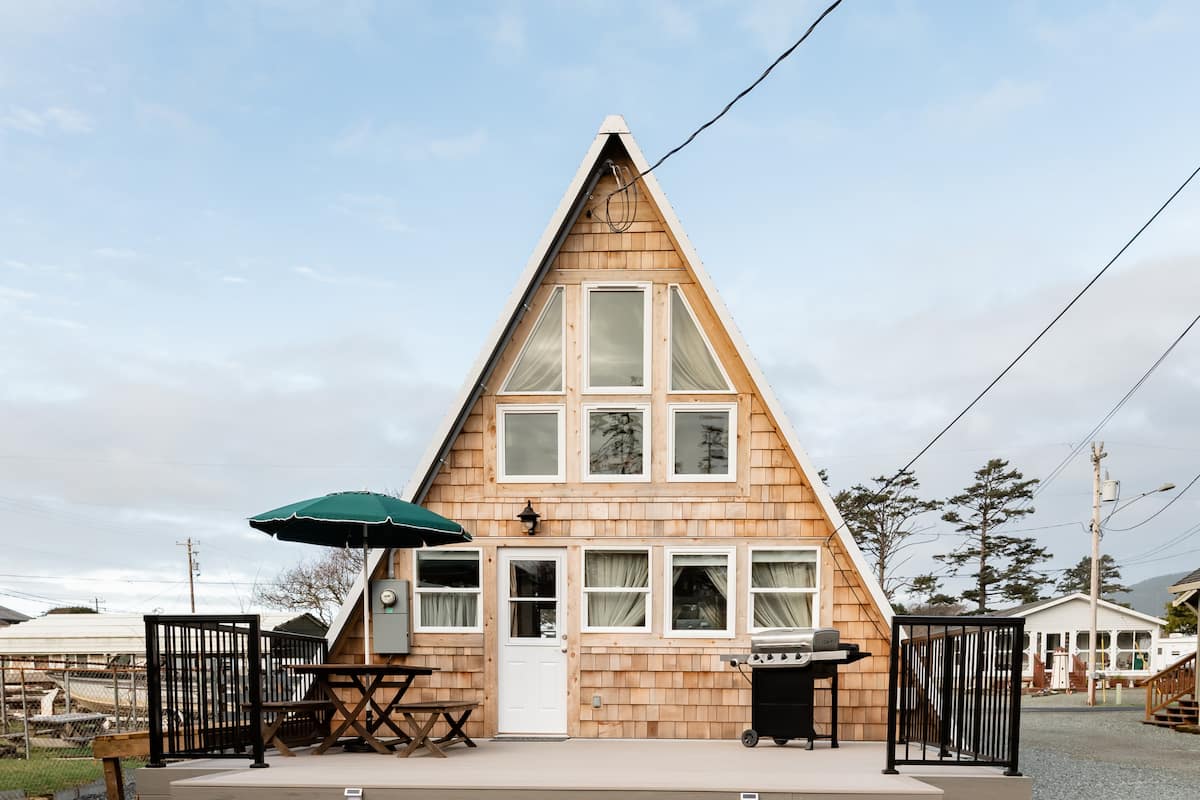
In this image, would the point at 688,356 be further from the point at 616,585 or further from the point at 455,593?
the point at 455,593

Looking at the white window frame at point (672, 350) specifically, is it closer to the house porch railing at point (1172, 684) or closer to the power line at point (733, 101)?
the power line at point (733, 101)

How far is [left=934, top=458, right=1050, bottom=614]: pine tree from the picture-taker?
40.5 metres

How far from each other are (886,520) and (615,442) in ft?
106

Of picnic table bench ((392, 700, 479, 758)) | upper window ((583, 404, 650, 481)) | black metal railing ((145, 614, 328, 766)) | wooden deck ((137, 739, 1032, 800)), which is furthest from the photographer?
upper window ((583, 404, 650, 481))

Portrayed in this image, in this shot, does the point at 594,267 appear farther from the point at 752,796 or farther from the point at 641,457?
the point at 752,796

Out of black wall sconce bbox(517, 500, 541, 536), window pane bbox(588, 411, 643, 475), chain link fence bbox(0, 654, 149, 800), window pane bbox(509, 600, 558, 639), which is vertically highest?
window pane bbox(588, 411, 643, 475)

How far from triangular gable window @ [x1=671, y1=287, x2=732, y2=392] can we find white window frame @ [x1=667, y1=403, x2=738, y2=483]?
158 mm

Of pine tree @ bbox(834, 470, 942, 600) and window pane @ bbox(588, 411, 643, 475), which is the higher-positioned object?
window pane @ bbox(588, 411, 643, 475)

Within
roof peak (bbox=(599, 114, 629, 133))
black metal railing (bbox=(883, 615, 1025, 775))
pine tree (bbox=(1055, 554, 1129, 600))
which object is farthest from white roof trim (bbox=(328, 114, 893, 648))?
pine tree (bbox=(1055, 554, 1129, 600))

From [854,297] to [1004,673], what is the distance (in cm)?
1096

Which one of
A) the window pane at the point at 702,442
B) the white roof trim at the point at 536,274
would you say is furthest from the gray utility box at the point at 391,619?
the window pane at the point at 702,442

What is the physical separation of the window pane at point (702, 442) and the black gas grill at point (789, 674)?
176cm

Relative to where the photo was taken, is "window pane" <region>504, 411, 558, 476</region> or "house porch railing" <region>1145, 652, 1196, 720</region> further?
"house porch railing" <region>1145, 652, 1196, 720</region>

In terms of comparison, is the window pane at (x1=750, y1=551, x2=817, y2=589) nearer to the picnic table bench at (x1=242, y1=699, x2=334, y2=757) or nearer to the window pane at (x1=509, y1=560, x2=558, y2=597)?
the window pane at (x1=509, y1=560, x2=558, y2=597)
